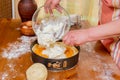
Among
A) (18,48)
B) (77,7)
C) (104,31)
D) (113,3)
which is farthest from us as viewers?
(77,7)

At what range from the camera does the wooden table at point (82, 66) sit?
0.85 m

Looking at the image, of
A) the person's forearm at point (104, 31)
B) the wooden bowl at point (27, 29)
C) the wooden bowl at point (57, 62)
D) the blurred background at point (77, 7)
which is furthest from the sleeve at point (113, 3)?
the blurred background at point (77, 7)

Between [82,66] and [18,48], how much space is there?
28cm

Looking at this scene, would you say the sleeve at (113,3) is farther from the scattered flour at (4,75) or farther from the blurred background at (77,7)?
the blurred background at (77,7)

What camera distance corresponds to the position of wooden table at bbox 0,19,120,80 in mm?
848

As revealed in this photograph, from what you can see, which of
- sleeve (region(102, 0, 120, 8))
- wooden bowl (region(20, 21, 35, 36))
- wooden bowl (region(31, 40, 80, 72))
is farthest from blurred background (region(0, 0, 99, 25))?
wooden bowl (region(31, 40, 80, 72))

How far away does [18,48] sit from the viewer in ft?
3.33

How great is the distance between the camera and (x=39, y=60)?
86 centimetres

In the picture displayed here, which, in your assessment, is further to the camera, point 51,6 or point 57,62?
point 51,6

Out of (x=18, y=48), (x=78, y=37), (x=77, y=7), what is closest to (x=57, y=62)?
(x=78, y=37)

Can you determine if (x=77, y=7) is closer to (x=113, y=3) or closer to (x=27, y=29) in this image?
(x=27, y=29)

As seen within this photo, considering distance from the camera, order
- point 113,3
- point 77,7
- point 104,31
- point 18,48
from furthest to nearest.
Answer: point 77,7
point 18,48
point 113,3
point 104,31

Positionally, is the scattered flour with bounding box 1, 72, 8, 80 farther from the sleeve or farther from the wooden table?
the sleeve

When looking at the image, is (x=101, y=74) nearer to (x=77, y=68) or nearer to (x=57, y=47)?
(x=77, y=68)
